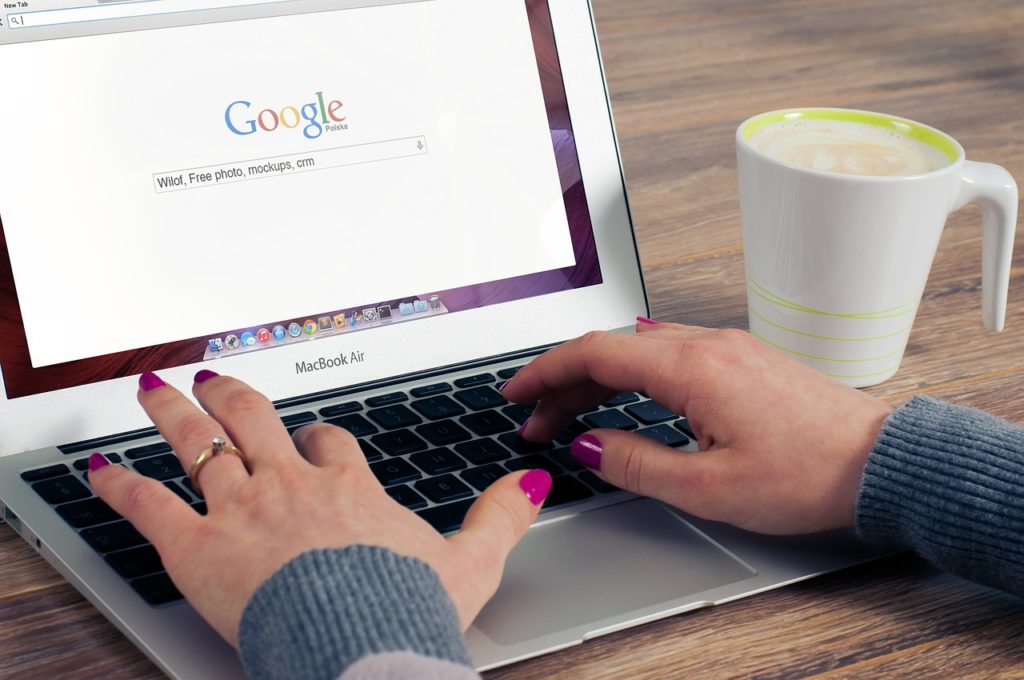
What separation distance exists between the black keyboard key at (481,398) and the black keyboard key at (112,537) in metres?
0.22

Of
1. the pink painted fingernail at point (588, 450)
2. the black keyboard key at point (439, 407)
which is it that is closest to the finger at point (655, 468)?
the pink painted fingernail at point (588, 450)

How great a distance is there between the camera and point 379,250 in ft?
2.39

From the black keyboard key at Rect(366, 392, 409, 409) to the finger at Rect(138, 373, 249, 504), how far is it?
0.43ft

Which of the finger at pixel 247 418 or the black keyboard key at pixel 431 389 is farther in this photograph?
the black keyboard key at pixel 431 389

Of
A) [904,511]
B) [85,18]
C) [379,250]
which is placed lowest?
[904,511]

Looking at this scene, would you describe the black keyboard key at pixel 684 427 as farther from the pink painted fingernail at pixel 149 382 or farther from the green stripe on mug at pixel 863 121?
the pink painted fingernail at pixel 149 382

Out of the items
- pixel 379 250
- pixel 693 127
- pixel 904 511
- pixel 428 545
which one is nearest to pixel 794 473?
pixel 904 511

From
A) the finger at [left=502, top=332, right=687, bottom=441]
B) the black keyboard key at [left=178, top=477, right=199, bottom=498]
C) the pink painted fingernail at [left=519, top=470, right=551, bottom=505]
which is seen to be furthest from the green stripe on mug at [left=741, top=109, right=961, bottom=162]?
the black keyboard key at [left=178, top=477, right=199, bottom=498]

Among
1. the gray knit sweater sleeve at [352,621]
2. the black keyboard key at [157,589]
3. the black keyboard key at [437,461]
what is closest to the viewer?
the gray knit sweater sleeve at [352,621]

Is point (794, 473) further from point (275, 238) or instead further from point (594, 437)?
point (275, 238)

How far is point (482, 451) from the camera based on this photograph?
2.10 feet

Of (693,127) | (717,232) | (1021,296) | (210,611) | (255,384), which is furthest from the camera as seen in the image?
(693,127)

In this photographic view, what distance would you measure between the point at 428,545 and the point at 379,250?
0.28 metres

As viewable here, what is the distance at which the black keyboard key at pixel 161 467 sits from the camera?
61cm
